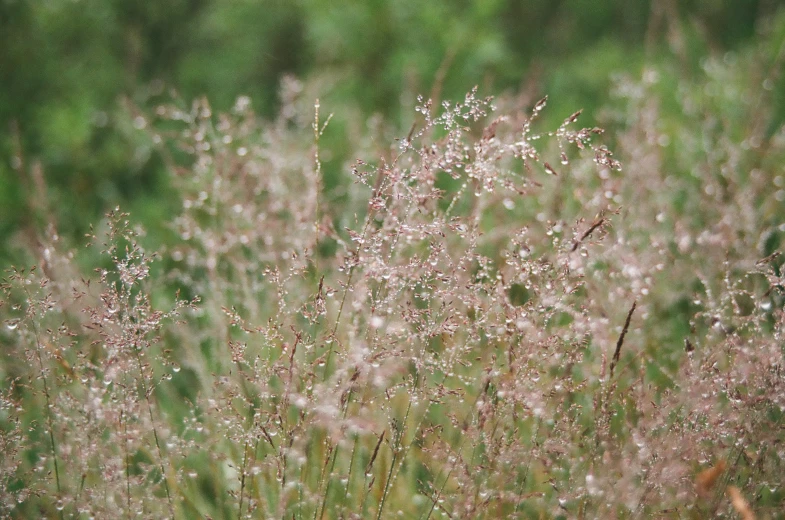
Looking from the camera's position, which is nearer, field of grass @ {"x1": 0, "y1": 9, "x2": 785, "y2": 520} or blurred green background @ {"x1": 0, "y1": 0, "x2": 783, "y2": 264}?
field of grass @ {"x1": 0, "y1": 9, "x2": 785, "y2": 520}

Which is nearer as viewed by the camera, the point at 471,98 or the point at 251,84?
the point at 471,98

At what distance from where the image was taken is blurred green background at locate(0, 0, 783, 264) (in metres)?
4.28

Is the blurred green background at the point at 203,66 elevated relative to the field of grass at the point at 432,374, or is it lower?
elevated

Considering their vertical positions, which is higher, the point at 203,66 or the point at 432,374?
the point at 203,66

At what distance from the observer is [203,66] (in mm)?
5906

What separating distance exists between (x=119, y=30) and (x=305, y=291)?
453cm

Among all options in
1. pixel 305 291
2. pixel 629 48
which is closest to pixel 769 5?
pixel 629 48

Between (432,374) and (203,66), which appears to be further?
(203,66)

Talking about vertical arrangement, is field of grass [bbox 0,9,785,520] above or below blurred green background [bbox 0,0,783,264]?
below

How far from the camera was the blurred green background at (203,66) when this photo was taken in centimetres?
428

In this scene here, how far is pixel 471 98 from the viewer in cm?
141

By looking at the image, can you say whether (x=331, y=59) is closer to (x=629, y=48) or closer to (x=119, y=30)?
(x=119, y=30)

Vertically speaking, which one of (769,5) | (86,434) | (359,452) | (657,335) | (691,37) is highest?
(769,5)

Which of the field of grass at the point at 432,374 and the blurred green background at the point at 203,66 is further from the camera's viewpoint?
Result: the blurred green background at the point at 203,66
